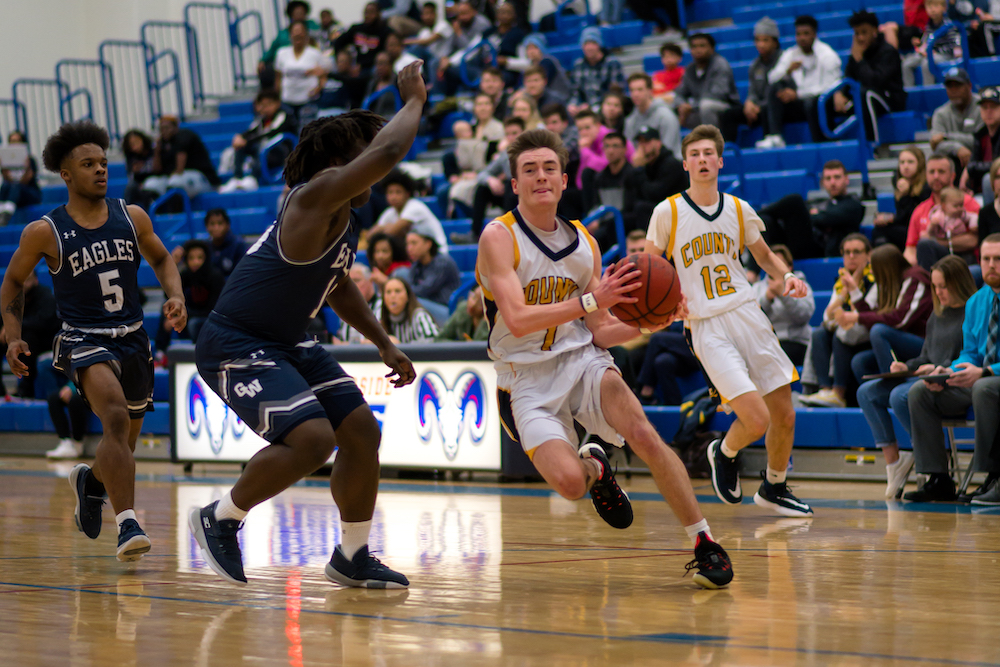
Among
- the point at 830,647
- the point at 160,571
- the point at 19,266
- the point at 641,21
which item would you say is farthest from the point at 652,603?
the point at 641,21

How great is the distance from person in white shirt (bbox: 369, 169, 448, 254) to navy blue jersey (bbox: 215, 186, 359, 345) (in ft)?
24.7

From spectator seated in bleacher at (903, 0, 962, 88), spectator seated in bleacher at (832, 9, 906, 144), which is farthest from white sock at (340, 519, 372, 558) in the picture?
spectator seated in bleacher at (903, 0, 962, 88)

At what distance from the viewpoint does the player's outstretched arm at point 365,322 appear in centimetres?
468

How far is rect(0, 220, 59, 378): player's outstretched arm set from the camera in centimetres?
541

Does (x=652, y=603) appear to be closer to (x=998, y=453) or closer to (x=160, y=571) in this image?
(x=160, y=571)

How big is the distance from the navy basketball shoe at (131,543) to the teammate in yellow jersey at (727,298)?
10.0 feet

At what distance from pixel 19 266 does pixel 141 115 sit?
51.4ft

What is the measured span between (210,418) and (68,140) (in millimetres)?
5237

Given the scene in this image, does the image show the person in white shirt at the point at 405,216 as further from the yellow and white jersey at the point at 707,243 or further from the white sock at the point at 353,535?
the white sock at the point at 353,535

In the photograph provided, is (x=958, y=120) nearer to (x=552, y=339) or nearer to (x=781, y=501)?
(x=781, y=501)

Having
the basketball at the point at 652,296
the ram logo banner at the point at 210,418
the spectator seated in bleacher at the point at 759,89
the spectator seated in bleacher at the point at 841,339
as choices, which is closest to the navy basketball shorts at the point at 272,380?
the basketball at the point at 652,296

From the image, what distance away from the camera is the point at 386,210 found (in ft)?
42.5

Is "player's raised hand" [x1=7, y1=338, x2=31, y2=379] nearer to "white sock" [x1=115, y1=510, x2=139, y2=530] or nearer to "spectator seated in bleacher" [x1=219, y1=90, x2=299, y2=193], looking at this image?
"white sock" [x1=115, y1=510, x2=139, y2=530]

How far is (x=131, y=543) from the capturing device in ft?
16.2
